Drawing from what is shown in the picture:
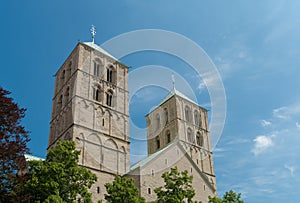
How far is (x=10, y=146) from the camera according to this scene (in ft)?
57.7

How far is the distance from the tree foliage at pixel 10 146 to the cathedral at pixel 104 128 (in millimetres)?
10105

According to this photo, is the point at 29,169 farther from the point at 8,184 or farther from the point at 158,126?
the point at 158,126

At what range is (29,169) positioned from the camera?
742 inches

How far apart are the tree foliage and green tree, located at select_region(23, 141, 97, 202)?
923 mm

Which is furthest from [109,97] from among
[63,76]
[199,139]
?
[199,139]

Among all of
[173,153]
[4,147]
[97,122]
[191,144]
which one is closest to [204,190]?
[173,153]

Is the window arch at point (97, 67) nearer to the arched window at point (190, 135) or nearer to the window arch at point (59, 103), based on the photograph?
the window arch at point (59, 103)

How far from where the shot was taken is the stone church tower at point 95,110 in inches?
1165

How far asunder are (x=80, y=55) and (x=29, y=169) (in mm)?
18475

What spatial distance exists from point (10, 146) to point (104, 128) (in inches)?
584

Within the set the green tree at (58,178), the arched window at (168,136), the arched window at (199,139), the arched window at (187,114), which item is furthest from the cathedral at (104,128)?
the green tree at (58,178)

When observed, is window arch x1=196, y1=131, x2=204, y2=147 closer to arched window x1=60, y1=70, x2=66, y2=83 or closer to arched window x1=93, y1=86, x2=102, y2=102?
arched window x1=93, y1=86, x2=102, y2=102

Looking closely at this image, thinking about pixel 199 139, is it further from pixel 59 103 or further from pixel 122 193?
pixel 122 193

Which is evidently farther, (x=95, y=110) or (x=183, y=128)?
(x=183, y=128)
